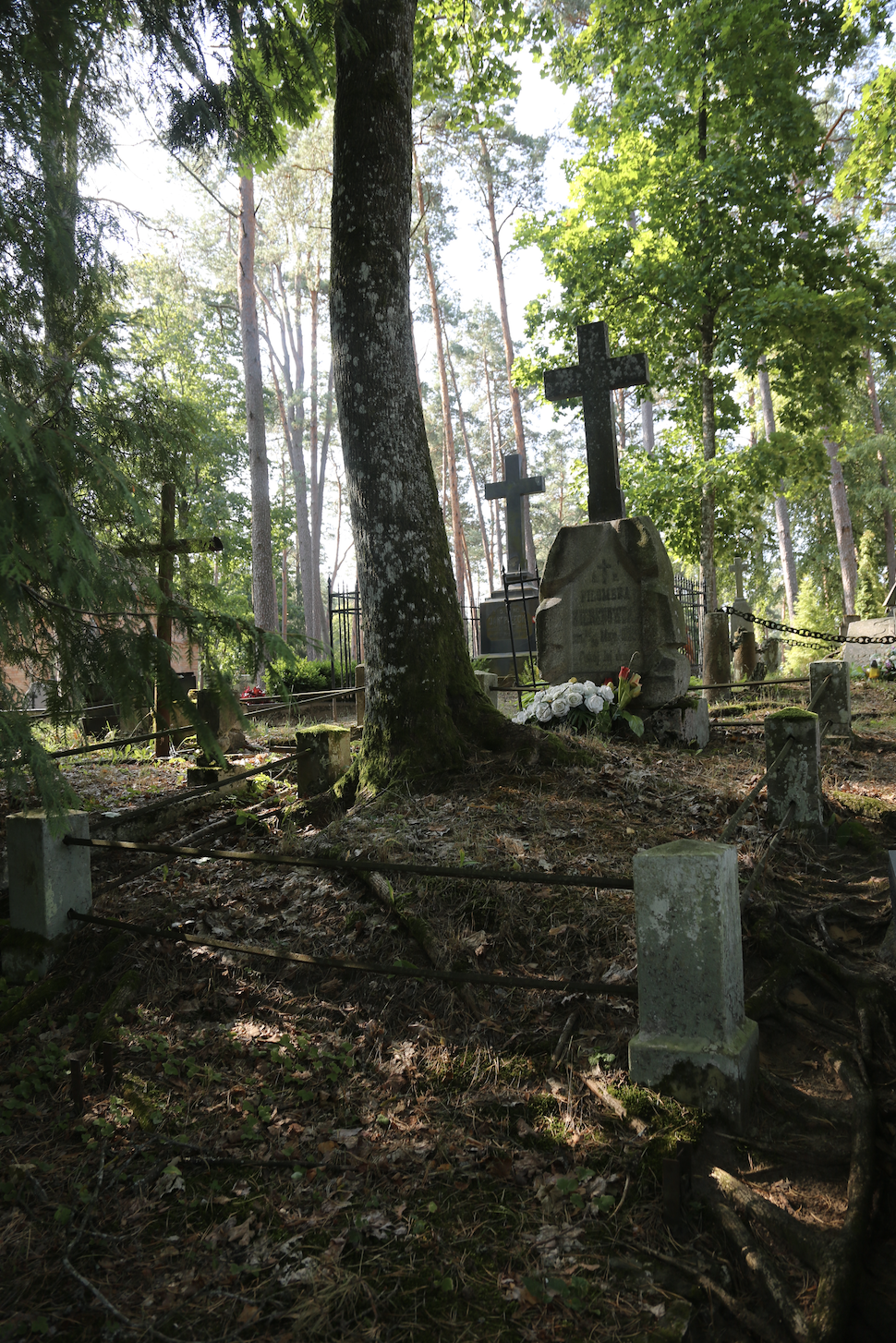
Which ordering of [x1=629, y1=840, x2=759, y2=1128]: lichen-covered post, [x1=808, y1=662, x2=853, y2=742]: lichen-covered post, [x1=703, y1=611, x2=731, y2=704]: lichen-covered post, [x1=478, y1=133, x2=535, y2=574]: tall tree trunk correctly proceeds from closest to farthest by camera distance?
[x1=629, y1=840, x2=759, y2=1128]: lichen-covered post < [x1=808, y1=662, x2=853, y2=742]: lichen-covered post < [x1=703, y1=611, x2=731, y2=704]: lichen-covered post < [x1=478, y1=133, x2=535, y2=574]: tall tree trunk

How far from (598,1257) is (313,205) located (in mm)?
23078

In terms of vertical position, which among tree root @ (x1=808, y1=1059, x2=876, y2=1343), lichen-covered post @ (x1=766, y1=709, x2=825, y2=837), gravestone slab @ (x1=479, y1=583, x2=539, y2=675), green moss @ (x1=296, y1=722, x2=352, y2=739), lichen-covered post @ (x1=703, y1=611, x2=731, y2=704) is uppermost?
gravestone slab @ (x1=479, y1=583, x2=539, y2=675)

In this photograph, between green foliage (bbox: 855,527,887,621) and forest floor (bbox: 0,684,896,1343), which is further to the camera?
green foliage (bbox: 855,527,887,621)

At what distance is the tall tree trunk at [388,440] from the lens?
5289 mm

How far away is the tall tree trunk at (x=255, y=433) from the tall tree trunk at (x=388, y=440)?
1048 centimetres

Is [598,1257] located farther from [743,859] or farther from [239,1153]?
[743,859]

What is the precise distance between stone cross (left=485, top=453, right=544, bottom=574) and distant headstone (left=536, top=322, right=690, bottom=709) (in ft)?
18.2

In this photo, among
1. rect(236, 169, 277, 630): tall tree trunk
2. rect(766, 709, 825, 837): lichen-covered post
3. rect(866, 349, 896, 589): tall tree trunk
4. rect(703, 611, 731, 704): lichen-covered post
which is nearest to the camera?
rect(766, 709, 825, 837): lichen-covered post

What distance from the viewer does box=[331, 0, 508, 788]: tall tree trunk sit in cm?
529

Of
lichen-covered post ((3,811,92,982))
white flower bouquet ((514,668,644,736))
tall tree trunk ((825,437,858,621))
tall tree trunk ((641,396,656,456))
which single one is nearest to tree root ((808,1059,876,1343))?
lichen-covered post ((3,811,92,982))

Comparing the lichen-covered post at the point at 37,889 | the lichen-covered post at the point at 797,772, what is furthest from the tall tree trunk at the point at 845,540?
the lichen-covered post at the point at 37,889

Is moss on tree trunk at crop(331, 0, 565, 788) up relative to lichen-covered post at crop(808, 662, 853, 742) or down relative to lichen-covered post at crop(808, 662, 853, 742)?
up

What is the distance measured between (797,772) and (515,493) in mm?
11317

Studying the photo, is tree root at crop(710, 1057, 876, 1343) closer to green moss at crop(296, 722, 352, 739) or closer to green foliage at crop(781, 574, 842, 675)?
green moss at crop(296, 722, 352, 739)
